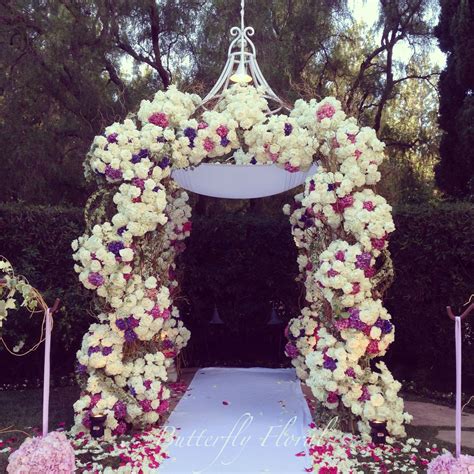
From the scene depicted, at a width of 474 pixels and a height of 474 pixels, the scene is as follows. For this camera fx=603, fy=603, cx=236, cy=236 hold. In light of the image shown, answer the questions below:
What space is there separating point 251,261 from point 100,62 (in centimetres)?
476

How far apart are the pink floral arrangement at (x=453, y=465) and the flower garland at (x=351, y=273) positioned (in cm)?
141

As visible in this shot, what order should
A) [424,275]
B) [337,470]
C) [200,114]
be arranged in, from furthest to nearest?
[424,275] < [200,114] < [337,470]

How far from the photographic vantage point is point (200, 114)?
4918mm

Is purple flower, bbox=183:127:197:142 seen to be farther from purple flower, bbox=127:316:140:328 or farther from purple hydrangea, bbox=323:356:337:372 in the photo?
purple hydrangea, bbox=323:356:337:372

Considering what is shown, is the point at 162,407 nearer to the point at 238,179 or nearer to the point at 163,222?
the point at 163,222

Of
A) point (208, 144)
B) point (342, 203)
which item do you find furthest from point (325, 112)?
point (208, 144)

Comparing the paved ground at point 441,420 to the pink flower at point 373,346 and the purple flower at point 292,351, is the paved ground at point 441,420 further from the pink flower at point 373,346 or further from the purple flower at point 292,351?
the purple flower at point 292,351

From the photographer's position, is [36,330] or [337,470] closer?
[337,470]

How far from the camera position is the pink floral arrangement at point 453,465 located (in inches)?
110

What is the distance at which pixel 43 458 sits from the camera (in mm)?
2961

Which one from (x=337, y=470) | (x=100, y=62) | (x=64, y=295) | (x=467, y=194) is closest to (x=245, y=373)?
(x=64, y=295)

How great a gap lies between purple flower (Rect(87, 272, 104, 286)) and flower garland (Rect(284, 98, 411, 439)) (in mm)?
1590

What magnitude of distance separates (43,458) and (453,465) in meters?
1.97

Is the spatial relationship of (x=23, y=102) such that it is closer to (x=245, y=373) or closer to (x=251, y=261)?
(x=251, y=261)
